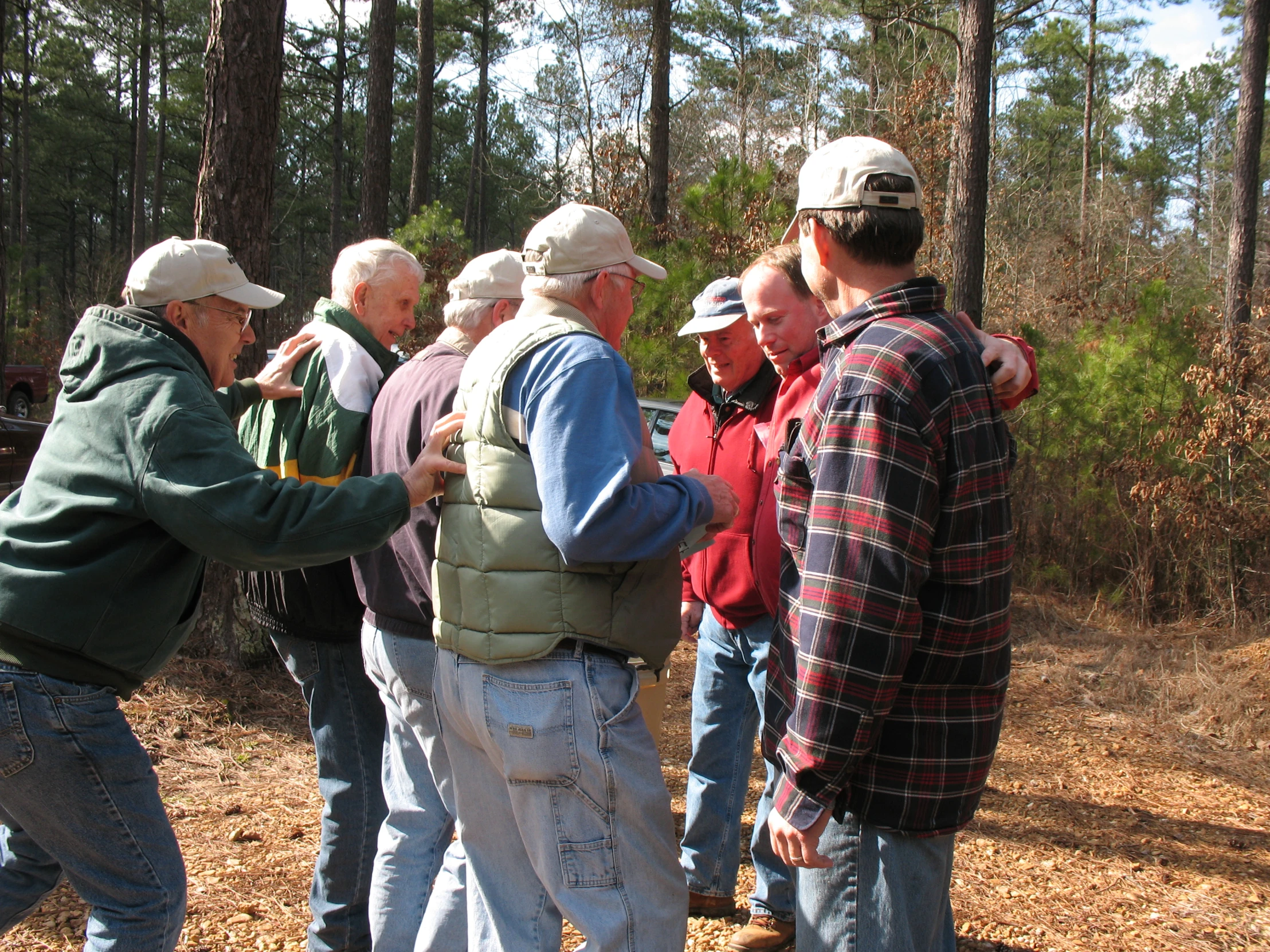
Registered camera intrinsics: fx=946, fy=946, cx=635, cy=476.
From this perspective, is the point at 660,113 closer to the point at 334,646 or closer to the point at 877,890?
the point at 334,646

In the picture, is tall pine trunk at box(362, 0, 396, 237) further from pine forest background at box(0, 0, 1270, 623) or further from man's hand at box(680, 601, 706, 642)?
man's hand at box(680, 601, 706, 642)

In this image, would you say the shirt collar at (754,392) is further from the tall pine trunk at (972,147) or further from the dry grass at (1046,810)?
the tall pine trunk at (972,147)

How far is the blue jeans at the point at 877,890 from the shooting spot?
5.28 feet

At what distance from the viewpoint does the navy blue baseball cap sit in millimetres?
3039

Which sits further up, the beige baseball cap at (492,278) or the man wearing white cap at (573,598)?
the beige baseball cap at (492,278)

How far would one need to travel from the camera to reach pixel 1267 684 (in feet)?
18.6

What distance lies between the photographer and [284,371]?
109 inches

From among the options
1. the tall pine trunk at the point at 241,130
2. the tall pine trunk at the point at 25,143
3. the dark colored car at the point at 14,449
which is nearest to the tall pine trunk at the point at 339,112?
the tall pine trunk at the point at 25,143

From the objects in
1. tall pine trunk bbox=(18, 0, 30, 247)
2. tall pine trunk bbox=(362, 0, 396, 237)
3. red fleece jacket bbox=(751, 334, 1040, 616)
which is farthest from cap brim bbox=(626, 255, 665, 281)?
tall pine trunk bbox=(18, 0, 30, 247)

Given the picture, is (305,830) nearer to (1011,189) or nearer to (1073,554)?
(1073,554)

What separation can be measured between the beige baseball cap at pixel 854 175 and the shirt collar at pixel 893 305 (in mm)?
140

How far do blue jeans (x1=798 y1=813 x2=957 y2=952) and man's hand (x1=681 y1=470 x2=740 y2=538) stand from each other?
1.96ft

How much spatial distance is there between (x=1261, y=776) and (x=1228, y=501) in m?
2.83

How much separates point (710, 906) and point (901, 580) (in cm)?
203
